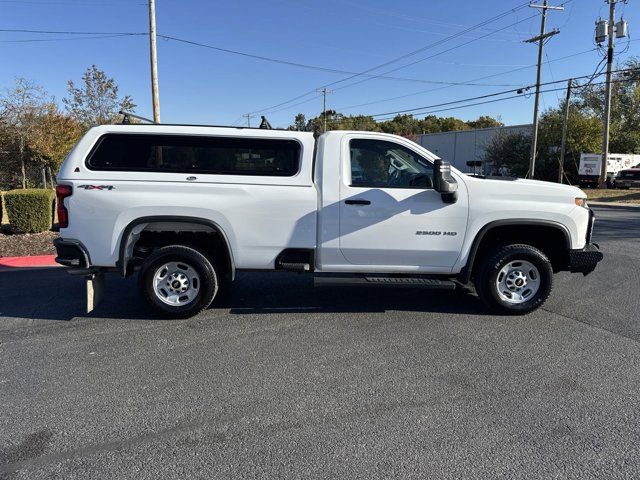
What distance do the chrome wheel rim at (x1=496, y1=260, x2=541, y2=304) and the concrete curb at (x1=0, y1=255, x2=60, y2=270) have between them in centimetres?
719

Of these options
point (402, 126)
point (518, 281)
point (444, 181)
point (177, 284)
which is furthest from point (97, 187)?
point (402, 126)

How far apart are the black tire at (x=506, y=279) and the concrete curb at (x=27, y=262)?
701 cm

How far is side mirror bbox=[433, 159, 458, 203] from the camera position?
512 cm

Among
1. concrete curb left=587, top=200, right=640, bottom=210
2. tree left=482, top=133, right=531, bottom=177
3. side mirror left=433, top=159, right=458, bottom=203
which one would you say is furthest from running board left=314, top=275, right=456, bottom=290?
tree left=482, top=133, right=531, bottom=177

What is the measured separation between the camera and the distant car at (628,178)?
32281mm

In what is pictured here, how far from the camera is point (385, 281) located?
546 centimetres

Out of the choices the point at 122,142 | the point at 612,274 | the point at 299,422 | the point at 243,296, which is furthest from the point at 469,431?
the point at 612,274

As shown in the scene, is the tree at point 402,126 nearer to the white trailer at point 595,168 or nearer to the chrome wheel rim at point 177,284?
the white trailer at point 595,168

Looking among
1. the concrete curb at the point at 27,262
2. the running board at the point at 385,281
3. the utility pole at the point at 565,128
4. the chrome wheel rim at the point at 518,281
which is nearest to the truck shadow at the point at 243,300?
the chrome wheel rim at the point at 518,281

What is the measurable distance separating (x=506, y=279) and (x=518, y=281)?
146mm

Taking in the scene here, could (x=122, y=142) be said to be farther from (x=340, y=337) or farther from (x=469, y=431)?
(x=469, y=431)

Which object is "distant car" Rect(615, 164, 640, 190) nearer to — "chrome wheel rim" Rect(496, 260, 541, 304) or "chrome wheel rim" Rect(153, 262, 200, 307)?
"chrome wheel rim" Rect(496, 260, 541, 304)

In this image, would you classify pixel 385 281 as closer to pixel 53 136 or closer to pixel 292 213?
pixel 292 213

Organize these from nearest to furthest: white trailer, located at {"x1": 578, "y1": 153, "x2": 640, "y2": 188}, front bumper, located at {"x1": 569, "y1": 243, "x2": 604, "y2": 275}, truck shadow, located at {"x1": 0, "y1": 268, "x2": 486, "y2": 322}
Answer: front bumper, located at {"x1": 569, "y1": 243, "x2": 604, "y2": 275} → truck shadow, located at {"x1": 0, "y1": 268, "x2": 486, "y2": 322} → white trailer, located at {"x1": 578, "y1": 153, "x2": 640, "y2": 188}
